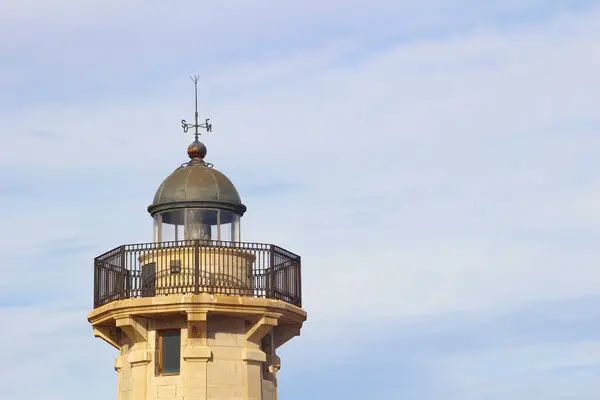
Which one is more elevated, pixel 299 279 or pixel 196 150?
pixel 196 150

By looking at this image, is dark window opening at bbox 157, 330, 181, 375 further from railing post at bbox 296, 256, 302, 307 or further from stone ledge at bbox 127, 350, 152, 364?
railing post at bbox 296, 256, 302, 307

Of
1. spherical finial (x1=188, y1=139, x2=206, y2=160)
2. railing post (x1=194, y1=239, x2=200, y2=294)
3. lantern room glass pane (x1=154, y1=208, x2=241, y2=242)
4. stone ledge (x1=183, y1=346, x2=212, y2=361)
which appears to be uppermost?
spherical finial (x1=188, y1=139, x2=206, y2=160)

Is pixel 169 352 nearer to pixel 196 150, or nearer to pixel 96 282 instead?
pixel 96 282

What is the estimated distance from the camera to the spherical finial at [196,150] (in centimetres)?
4234

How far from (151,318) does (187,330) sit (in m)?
0.90

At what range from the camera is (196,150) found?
42.3m

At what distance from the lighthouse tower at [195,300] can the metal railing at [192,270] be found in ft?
0.07

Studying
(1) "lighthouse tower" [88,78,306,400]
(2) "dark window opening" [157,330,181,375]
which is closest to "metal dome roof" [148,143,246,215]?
(1) "lighthouse tower" [88,78,306,400]

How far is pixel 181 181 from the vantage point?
41.7m

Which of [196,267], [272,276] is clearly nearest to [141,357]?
[196,267]

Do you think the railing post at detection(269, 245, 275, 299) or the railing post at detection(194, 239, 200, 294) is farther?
the railing post at detection(269, 245, 275, 299)

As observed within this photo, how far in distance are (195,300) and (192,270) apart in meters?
0.77

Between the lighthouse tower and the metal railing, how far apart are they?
0.9 inches

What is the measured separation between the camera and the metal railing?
1591 inches
